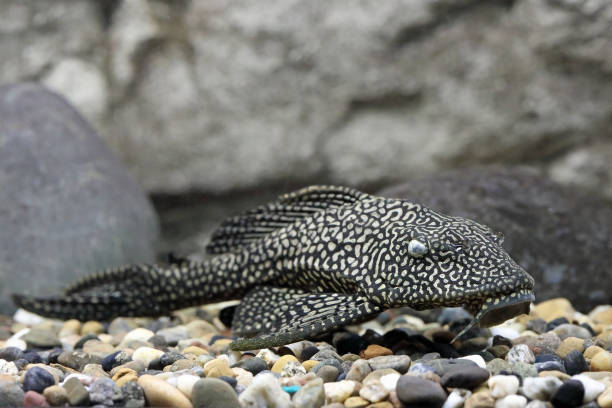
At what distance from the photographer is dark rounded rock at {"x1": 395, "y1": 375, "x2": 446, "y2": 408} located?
300cm

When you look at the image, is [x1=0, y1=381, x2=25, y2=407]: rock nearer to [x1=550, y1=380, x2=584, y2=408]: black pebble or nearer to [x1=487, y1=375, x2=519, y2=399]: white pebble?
[x1=487, y1=375, x2=519, y2=399]: white pebble

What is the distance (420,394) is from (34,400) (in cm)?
184

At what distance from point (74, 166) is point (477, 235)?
13.6 feet

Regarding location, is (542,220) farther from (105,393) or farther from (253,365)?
(105,393)

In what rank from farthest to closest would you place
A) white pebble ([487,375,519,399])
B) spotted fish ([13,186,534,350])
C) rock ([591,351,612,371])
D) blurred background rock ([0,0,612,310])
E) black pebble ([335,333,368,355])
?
blurred background rock ([0,0,612,310]), black pebble ([335,333,368,355]), spotted fish ([13,186,534,350]), rock ([591,351,612,371]), white pebble ([487,375,519,399])

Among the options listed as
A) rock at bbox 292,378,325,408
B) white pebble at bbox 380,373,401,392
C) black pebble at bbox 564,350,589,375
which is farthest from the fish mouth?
rock at bbox 292,378,325,408

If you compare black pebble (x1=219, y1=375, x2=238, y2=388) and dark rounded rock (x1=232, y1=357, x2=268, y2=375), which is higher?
black pebble (x1=219, y1=375, x2=238, y2=388)

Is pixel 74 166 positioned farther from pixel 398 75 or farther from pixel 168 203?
pixel 398 75

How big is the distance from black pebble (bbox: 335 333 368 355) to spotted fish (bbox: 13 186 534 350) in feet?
0.70

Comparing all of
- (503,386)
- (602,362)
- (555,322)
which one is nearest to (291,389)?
(503,386)

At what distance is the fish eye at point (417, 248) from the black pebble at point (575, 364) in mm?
1003

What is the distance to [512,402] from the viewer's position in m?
2.97

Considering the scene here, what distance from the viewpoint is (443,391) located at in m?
3.08

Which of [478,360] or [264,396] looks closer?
[264,396]
